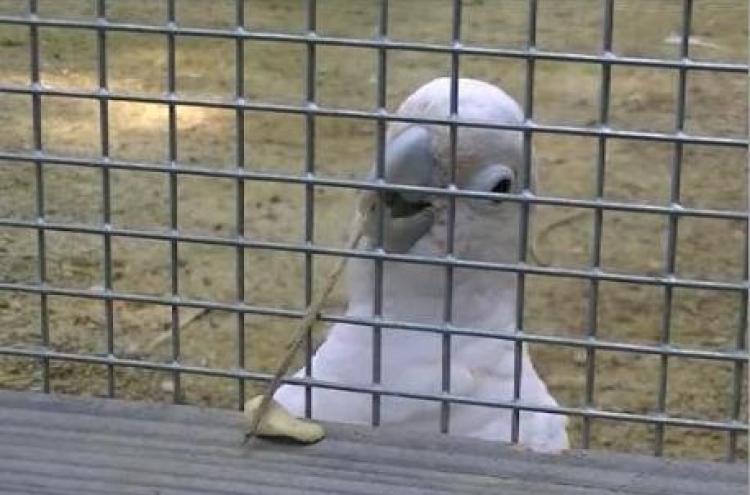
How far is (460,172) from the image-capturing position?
181 centimetres

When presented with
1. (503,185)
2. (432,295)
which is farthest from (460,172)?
(432,295)

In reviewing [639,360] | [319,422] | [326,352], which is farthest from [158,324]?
[319,422]

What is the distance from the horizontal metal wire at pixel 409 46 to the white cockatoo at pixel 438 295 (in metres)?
0.43

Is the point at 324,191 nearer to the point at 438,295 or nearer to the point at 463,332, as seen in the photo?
the point at 438,295

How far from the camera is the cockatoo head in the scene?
1713 millimetres

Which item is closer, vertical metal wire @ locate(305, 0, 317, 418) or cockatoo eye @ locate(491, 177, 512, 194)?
vertical metal wire @ locate(305, 0, 317, 418)

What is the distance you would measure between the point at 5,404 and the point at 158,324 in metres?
1.56

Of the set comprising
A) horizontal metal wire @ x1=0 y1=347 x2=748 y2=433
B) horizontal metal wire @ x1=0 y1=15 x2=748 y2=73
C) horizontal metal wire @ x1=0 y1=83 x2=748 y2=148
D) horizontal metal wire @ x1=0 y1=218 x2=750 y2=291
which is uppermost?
horizontal metal wire @ x1=0 y1=15 x2=748 y2=73

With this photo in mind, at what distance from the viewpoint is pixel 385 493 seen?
1.15 metres

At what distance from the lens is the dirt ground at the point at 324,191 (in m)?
2.69

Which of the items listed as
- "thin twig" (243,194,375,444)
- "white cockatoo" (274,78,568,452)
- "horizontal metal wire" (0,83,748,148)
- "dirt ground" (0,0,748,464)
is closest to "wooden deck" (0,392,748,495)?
"thin twig" (243,194,375,444)

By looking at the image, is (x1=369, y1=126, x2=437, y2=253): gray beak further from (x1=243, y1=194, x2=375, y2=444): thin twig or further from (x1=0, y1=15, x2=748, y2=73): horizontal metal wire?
(x1=0, y1=15, x2=748, y2=73): horizontal metal wire

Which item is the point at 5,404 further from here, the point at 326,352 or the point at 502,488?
the point at 326,352

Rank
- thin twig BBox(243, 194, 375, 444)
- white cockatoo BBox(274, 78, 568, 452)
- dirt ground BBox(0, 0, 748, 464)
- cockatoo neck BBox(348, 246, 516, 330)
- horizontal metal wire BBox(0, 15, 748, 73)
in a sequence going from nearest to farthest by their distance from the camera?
horizontal metal wire BBox(0, 15, 748, 73)
thin twig BBox(243, 194, 375, 444)
white cockatoo BBox(274, 78, 568, 452)
cockatoo neck BBox(348, 246, 516, 330)
dirt ground BBox(0, 0, 748, 464)
